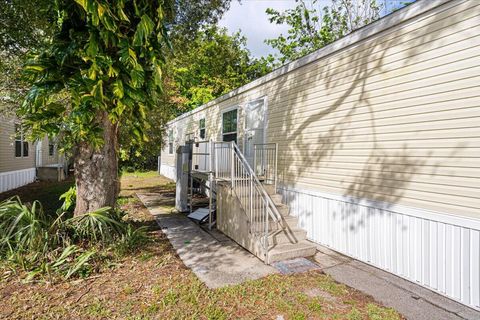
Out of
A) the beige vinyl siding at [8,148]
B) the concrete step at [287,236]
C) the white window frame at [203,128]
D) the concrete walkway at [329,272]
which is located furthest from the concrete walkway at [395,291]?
the beige vinyl siding at [8,148]

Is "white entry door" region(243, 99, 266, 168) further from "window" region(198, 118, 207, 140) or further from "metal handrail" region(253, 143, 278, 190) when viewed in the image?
"window" region(198, 118, 207, 140)

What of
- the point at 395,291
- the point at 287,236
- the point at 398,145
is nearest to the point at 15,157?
the point at 287,236

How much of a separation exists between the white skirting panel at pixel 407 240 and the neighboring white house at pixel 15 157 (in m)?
8.78

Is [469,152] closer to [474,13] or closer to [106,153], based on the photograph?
[474,13]

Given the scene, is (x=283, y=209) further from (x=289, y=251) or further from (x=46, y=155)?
(x=46, y=155)

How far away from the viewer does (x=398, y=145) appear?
386 cm

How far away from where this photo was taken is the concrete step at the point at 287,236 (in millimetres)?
4691

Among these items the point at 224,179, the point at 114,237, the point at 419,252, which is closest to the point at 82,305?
the point at 114,237

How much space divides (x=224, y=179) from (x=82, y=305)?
358 cm

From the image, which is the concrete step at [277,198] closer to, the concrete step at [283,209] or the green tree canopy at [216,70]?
the concrete step at [283,209]

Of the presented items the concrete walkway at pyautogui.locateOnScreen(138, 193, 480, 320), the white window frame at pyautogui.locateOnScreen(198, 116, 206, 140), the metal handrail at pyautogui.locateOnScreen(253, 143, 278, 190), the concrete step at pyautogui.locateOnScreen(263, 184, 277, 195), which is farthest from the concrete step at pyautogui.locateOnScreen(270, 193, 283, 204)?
the white window frame at pyautogui.locateOnScreen(198, 116, 206, 140)

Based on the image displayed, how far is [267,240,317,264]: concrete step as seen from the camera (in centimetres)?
427

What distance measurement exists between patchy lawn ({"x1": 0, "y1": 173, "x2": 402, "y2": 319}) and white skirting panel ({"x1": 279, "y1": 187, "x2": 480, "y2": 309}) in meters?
0.89

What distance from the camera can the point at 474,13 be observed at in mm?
3068
